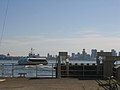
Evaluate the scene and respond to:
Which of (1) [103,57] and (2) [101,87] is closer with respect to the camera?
(2) [101,87]

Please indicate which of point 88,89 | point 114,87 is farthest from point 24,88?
point 114,87

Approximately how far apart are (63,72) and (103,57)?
3487 millimetres

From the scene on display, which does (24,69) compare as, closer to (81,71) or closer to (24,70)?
(24,70)

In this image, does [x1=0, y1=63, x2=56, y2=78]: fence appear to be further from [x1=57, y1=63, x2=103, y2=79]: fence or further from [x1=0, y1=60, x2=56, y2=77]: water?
[x1=57, y1=63, x2=103, y2=79]: fence

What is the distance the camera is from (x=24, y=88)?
19703mm

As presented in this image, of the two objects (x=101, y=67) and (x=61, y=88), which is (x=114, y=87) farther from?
(x=101, y=67)

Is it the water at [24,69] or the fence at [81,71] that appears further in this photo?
the water at [24,69]

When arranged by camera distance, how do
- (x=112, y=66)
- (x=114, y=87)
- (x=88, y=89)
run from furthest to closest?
1. (x=112, y=66)
2. (x=88, y=89)
3. (x=114, y=87)

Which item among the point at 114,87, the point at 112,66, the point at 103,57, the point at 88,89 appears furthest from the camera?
the point at 103,57

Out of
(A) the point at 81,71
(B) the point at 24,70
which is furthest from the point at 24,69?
(A) the point at 81,71

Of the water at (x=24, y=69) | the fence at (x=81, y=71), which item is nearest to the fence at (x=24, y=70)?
the water at (x=24, y=69)

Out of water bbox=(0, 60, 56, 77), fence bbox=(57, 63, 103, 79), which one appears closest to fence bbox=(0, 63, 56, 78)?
water bbox=(0, 60, 56, 77)

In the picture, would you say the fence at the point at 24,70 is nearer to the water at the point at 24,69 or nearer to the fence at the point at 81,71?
the water at the point at 24,69

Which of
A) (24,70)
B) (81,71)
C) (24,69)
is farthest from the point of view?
(24,70)
